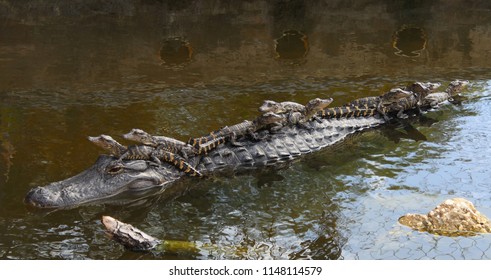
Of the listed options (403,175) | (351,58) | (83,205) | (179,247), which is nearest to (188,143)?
(83,205)

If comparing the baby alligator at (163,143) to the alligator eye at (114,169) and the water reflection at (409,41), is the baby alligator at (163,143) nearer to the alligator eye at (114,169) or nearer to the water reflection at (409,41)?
the alligator eye at (114,169)

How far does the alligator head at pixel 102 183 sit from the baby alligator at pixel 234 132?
0.57m

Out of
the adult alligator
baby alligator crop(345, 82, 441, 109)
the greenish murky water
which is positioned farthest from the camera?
baby alligator crop(345, 82, 441, 109)

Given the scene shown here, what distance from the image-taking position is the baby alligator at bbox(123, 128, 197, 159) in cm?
811

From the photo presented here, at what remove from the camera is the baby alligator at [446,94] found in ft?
37.4

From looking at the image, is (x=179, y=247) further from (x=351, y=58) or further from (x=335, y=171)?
(x=351, y=58)

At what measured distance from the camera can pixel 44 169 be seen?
8.38 m

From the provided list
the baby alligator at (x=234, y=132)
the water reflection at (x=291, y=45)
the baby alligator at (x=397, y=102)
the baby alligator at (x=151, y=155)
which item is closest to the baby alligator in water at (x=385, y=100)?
the baby alligator at (x=397, y=102)

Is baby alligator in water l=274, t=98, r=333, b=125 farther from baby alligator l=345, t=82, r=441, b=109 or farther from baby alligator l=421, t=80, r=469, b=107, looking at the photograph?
baby alligator l=421, t=80, r=469, b=107

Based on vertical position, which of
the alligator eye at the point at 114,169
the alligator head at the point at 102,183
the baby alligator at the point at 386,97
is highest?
the baby alligator at the point at 386,97

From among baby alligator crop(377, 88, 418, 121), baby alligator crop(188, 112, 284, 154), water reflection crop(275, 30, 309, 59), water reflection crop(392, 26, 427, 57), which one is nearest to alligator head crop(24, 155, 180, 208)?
baby alligator crop(188, 112, 284, 154)

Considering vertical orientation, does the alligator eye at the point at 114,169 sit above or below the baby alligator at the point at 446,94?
below

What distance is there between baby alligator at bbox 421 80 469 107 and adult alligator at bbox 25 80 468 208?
63.6 inches

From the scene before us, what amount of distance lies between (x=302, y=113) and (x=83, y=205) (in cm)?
382
